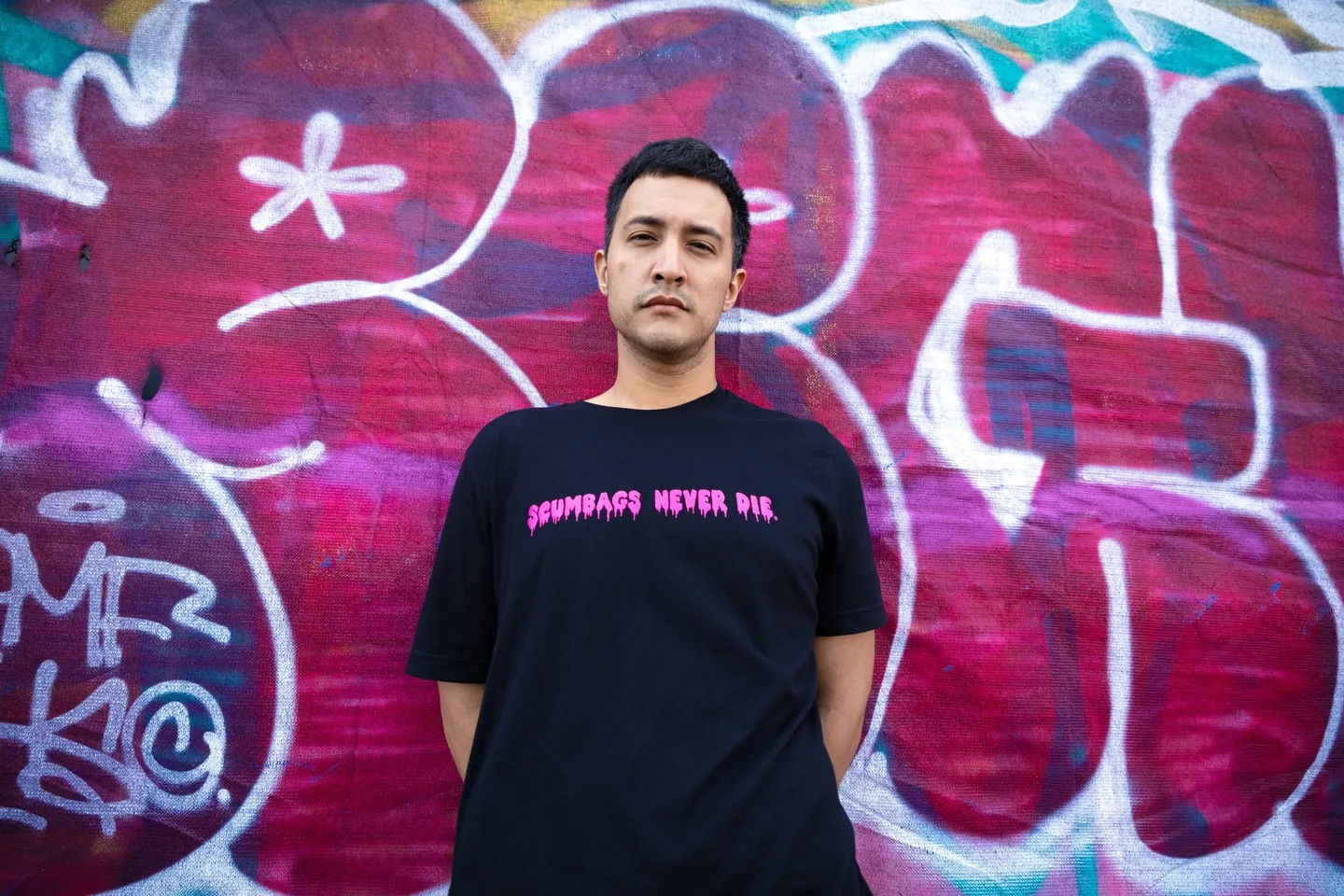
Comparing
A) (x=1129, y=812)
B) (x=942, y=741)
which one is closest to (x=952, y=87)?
(x=942, y=741)

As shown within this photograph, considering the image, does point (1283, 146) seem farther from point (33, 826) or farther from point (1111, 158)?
point (33, 826)

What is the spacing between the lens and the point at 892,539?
1.86 metres

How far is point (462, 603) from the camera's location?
4.58 feet

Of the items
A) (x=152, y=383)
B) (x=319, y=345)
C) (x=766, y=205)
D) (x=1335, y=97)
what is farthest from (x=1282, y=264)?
(x=152, y=383)

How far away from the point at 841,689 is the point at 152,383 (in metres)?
1.58

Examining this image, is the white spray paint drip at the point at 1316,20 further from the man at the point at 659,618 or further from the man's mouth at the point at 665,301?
the man's mouth at the point at 665,301

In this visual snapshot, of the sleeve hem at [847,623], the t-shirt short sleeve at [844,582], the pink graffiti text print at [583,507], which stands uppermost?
the pink graffiti text print at [583,507]

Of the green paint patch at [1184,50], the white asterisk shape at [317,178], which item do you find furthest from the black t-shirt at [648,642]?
the green paint patch at [1184,50]

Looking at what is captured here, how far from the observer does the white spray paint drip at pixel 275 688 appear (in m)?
1.66

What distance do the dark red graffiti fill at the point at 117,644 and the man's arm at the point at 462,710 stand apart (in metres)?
0.51

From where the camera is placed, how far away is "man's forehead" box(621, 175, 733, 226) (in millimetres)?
1485

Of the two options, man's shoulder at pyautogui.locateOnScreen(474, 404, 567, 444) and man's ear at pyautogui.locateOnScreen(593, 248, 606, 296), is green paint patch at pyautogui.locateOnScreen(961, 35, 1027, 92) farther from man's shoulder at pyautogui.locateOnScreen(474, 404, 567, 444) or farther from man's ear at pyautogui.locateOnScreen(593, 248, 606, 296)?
man's shoulder at pyautogui.locateOnScreen(474, 404, 567, 444)

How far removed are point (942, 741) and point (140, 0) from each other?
2486 mm

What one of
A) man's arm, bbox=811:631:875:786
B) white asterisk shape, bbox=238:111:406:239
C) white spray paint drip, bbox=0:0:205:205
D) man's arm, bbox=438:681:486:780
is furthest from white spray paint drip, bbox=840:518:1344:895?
white spray paint drip, bbox=0:0:205:205
